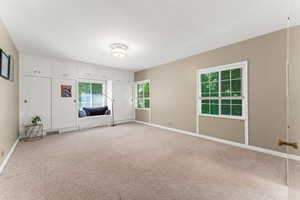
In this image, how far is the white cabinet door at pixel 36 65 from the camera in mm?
3854

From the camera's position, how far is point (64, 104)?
14.7ft

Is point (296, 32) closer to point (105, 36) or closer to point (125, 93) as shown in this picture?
point (105, 36)

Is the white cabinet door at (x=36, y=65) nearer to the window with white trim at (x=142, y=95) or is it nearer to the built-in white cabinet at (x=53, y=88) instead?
the built-in white cabinet at (x=53, y=88)

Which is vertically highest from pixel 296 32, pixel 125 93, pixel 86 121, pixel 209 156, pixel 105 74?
pixel 105 74

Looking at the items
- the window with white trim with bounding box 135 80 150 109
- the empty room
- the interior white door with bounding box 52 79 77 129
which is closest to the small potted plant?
the empty room

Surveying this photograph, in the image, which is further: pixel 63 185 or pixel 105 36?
pixel 105 36

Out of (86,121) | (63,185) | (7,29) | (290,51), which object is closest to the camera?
(290,51)

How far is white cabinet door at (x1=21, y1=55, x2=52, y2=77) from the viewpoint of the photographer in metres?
3.85

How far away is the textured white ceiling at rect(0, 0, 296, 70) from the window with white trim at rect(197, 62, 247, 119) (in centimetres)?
70

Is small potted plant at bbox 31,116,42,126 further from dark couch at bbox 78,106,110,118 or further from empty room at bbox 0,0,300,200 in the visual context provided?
dark couch at bbox 78,106,110,118

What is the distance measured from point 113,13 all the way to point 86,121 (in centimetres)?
417

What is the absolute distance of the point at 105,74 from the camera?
18.1ft

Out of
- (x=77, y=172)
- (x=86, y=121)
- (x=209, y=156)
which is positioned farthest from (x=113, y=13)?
(x=86, y=121)

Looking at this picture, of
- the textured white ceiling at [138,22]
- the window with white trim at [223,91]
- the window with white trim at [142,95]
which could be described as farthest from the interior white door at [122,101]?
the window with white trim at [223,91]
